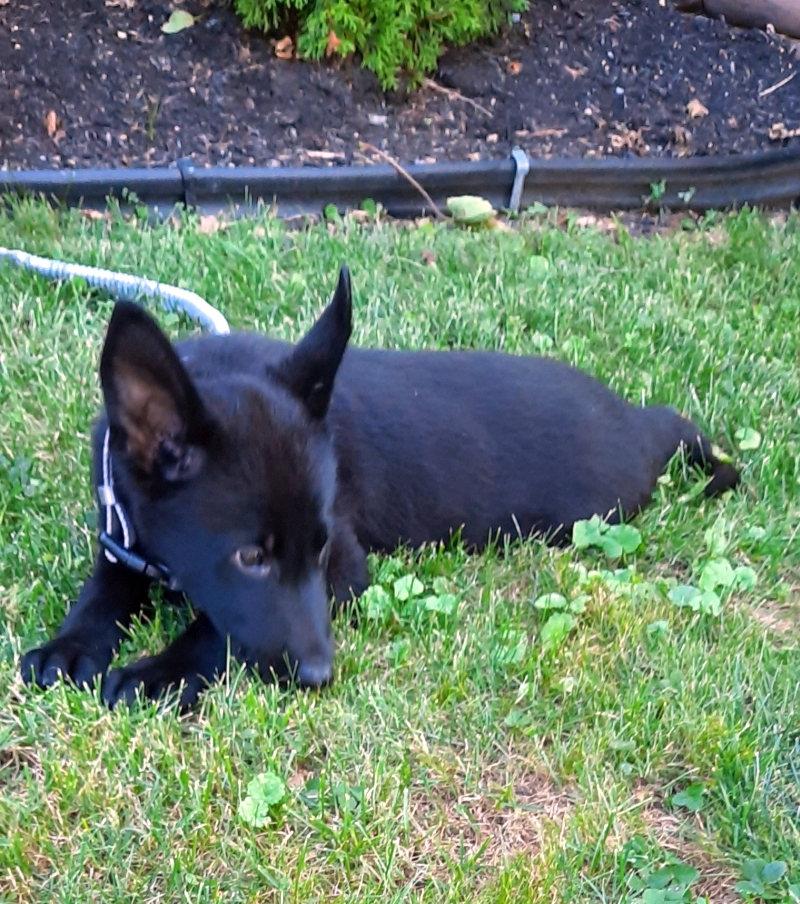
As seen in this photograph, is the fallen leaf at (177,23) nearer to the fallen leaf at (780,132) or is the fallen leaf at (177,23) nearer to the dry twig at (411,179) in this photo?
the dry twig at (411,179)

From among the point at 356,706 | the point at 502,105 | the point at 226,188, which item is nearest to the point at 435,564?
the point at 356,706

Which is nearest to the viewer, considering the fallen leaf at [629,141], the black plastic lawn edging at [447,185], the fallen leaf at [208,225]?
the fallen leaf at [208,225]

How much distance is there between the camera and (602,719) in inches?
80.4

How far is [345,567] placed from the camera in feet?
7.59

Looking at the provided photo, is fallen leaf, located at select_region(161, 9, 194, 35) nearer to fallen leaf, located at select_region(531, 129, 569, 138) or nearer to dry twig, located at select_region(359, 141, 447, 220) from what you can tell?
dry twig, located at select_region(359, 141, 447, 220)

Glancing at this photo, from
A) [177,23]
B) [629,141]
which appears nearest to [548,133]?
[629,141]

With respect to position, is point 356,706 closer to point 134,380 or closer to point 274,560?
point 274,560

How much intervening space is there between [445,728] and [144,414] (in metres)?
0.83

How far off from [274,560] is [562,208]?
3385 mm

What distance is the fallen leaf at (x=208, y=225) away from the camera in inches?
161

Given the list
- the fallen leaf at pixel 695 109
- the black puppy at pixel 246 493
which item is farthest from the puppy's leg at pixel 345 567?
the fallen leaf at pixel 695 109

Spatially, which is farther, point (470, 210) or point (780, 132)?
point (780, 132)

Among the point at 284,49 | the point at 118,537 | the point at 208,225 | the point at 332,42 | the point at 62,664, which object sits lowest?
the point at 208,225

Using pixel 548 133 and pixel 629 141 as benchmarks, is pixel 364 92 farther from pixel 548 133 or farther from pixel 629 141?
pixel 629 141
